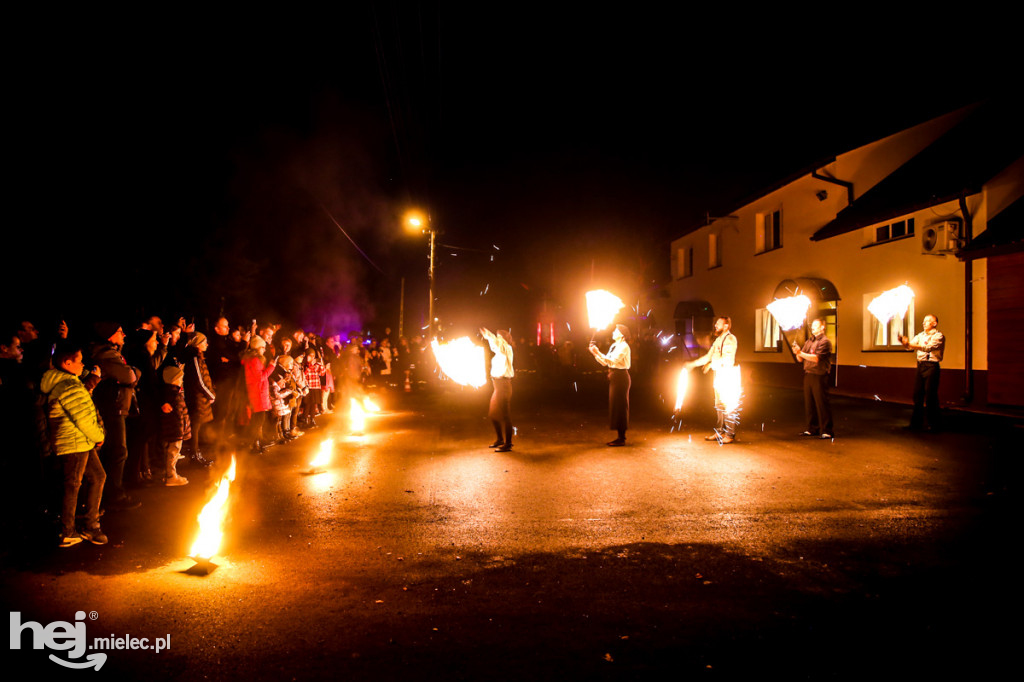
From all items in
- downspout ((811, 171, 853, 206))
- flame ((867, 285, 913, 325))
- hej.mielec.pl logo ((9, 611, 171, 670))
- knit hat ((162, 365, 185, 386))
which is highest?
downspout ((811, 171, 853, 206))

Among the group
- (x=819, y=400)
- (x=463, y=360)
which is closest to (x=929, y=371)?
(x=819, y=400)

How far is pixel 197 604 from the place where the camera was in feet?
12.9

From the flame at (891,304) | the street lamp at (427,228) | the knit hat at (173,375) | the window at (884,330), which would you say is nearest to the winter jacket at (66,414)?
the knit hat at (173,375)

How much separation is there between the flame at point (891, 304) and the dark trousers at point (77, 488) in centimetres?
1672

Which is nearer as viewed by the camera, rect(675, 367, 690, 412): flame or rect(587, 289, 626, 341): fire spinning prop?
rect(675, 367, 690, 412): flame

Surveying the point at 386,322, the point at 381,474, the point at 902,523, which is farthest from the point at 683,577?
the point at 386,322

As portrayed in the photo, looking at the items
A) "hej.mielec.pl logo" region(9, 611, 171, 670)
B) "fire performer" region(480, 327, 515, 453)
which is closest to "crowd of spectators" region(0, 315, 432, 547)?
"hej.mielec.pl logo" region(9, 611, 171, 670)

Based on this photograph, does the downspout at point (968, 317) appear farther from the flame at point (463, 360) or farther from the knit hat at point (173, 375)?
the knit hat at point (173, 375)

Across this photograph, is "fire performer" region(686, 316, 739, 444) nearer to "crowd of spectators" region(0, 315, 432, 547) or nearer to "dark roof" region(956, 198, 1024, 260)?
"dark roof" region(956, 198, 1024, 260)

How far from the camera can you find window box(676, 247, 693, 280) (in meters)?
30.0

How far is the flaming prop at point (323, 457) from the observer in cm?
826

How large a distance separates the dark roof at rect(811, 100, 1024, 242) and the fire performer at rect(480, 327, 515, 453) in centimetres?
1147

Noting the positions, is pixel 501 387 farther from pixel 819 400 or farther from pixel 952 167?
pixel 952 167

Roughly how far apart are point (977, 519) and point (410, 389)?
1735 centimetres
